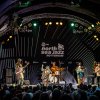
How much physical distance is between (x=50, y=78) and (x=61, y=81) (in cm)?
118

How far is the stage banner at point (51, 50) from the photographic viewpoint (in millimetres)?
33469

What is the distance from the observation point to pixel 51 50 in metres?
33.5

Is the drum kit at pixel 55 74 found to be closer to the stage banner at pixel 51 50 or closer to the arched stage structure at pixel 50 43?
the arched stage structure at pixel 50 43

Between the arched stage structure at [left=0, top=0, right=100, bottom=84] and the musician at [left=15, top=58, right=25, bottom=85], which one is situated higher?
the arched stage structure at [left=0, top=0, right=100, bottom=84]

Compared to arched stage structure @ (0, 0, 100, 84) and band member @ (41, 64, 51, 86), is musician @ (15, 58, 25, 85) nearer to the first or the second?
band member @ (41, 64, 51, 86)

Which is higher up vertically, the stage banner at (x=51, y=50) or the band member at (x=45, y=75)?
the stage banner at (x=51, y=50)

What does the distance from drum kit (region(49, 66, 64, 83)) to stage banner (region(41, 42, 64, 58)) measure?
2.33 metres

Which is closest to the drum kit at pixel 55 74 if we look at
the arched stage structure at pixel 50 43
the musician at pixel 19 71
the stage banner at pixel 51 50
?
the arched stage structure at pixel 50 43

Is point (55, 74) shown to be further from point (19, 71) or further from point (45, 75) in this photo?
point (19, 71)

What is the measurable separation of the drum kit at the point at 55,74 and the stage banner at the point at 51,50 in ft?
7.66

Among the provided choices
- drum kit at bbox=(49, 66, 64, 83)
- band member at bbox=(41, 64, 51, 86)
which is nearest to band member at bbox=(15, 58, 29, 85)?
band member at bbox=(41, 64, 51, 86)

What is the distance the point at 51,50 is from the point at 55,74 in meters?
2.84

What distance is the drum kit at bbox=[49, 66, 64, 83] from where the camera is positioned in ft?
103

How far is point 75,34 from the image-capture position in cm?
3456
